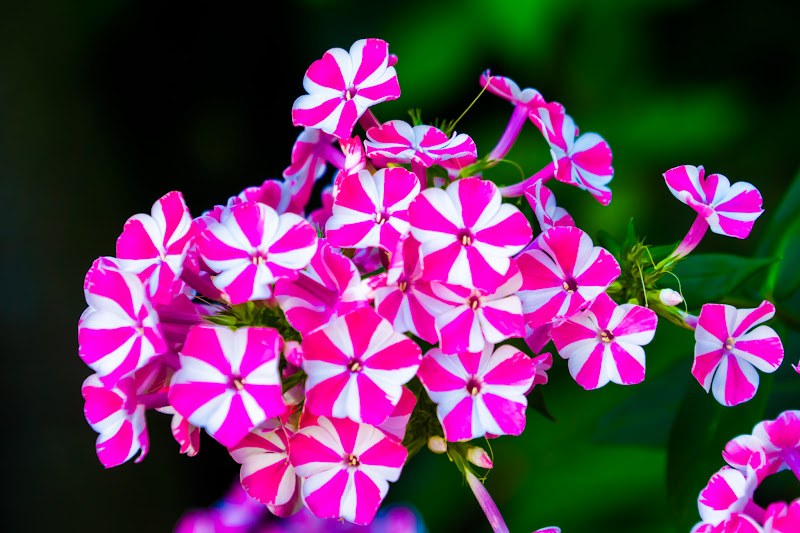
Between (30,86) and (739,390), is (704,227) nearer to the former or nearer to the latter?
(739,390)

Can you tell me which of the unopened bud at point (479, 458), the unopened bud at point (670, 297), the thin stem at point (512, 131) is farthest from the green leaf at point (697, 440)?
the thin stem at point (512, 131)

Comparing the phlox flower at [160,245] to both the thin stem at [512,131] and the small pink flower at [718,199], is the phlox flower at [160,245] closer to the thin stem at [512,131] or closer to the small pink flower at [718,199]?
the thin stem at [512,131]

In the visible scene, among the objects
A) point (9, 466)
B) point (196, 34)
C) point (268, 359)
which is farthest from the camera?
point (196, 34)

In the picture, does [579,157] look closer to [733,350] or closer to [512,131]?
[512,131]

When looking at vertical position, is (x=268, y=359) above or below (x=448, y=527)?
above

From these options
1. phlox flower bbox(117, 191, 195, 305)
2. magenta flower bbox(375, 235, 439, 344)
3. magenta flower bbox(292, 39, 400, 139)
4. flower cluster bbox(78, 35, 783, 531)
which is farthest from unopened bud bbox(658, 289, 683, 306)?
phlox flower bbox(117, 191, 195, 305)

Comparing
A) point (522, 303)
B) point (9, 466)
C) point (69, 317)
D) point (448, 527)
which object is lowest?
point (448, 527)

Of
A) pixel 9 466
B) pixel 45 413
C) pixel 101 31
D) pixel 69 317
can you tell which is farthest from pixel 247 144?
pixel 9 466
